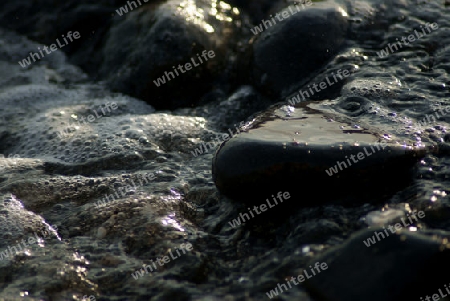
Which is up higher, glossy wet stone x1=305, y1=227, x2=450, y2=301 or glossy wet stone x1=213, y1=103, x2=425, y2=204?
glossy wet stone x1=213, y1=103, x2=425, y2=204

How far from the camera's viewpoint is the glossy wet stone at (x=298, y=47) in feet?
12.6

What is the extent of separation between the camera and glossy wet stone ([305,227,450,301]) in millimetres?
1859

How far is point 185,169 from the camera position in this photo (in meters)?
3.13

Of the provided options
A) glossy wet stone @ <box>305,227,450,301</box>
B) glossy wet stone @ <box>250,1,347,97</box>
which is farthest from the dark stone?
glossy wet stone @ <box>305,227,450,301</box>

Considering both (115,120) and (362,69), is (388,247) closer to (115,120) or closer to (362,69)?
(362,69)

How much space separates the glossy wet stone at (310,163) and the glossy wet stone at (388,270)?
49 cm

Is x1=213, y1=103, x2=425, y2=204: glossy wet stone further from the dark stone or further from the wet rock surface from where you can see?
the dark stone

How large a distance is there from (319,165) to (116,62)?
106 inches

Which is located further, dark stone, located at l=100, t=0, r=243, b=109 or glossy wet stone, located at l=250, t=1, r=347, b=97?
dark stone, located at l=100, t=0, r=243, b=109

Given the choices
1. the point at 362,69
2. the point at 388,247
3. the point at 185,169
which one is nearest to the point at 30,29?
the point at 185,169

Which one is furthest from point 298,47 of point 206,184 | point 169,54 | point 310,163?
point 310,163

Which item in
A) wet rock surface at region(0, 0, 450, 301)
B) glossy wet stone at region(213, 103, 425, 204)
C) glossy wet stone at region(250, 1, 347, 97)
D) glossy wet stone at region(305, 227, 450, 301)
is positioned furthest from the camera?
glossy wet stone at region(250, 1, 347, 97)

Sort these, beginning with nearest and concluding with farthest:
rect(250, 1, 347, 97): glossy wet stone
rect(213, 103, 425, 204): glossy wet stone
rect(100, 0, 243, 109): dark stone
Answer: rect(213, 103, 425, 204): glossy wet stone < rect(250, 1, 347, 97): glossy wet stone < rect(100, 0, 243, 109): dark stone

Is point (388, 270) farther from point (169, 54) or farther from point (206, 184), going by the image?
point (169, 54)
